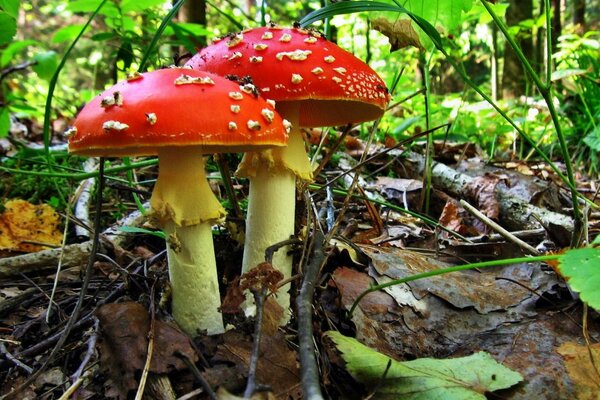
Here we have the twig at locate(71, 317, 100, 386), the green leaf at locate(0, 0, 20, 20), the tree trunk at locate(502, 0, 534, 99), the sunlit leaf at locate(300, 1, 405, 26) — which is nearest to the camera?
the twig at locate(71, 317, 100, 386)

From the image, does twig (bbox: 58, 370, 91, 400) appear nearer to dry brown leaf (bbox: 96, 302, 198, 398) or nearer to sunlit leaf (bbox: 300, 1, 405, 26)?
dry brown leaf (bbox: 96, 302, 198, 398)

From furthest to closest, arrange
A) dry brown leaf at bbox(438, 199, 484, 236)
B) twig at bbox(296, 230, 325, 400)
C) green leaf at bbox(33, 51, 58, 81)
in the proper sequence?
green leaf at bbox(33, 51, 58, 81), dry brown leaf at bbox(438, 199, 484, 236), twig at bbox(296, 230, 325, 400)

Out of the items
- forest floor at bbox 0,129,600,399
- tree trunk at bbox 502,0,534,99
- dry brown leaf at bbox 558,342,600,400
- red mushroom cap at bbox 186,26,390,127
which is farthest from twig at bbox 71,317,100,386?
tree trunk at bbox 502,0,534,99

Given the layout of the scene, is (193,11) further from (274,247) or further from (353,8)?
(274,247)

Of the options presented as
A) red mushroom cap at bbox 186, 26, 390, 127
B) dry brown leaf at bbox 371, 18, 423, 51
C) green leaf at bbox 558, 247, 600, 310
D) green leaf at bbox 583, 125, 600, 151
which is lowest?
green leaf at bbox 583, 125, 600, 151

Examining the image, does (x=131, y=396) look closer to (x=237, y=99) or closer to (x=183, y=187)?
(x=183, y=187)

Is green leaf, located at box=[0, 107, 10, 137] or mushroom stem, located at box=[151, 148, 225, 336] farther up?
green leaf, located at box=[0, 107, 10, 137]

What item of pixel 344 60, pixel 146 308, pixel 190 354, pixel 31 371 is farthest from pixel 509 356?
pixel 31 371
